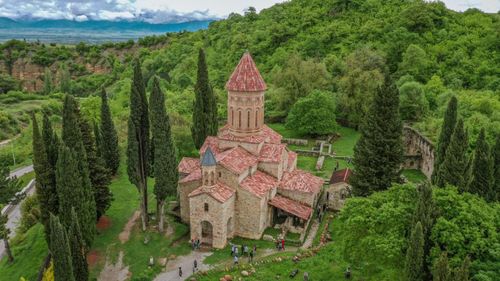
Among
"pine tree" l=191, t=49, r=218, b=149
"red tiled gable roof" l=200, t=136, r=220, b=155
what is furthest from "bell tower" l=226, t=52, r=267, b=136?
"pine tree" l=191, t=49, r=218, b=149

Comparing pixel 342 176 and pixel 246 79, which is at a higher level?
pixel 246 79

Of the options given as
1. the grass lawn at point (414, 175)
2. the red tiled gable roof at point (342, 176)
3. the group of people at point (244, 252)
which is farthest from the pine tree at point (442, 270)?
the grass lawn at point (414, 175)

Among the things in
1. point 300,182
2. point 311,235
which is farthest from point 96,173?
point 311,235

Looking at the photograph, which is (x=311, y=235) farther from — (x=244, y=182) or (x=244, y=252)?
(x=244, y=182)

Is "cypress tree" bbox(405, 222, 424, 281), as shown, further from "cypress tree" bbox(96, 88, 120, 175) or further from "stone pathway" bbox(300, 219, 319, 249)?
"cypress tree" bbox(96, 88, 120, 175)

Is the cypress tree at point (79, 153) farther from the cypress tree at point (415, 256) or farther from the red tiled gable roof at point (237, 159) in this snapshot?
the cypress tree at point (415, 256)

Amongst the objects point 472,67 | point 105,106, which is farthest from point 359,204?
point 472,67
